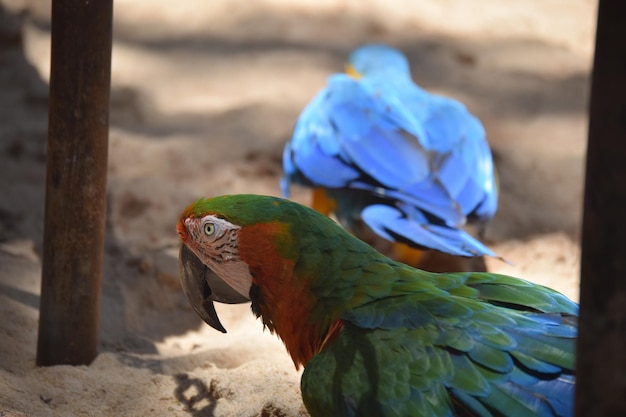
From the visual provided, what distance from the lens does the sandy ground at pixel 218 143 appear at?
201cm

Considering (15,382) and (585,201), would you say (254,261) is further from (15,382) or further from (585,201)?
(585,201)

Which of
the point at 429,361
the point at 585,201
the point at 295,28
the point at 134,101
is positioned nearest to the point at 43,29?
the point at 134,101

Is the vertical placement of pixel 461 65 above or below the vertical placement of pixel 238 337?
above

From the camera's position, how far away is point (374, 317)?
157cm

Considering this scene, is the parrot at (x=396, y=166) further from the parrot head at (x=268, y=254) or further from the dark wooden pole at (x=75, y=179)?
the dark wooden pole at (x=75, y=179)

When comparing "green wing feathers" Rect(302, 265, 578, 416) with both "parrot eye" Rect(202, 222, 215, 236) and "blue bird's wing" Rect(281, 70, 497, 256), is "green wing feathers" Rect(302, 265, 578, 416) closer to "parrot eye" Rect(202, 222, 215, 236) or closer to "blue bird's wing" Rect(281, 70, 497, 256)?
"parrot eye" Rect(202, 222, 215, 236)

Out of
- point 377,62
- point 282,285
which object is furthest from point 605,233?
point 377,62

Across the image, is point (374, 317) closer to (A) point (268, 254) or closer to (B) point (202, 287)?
(A) point (268, 254)

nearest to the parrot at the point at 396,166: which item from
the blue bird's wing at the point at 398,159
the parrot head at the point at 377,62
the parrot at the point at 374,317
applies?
the blue bird's wing at the point at 398,159

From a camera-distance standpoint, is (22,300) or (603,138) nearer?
(603,138)

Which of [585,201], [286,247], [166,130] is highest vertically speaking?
[585,201]

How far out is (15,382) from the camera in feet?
6.15

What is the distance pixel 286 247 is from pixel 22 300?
1.03 meters

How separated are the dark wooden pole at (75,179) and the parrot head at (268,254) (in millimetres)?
290
